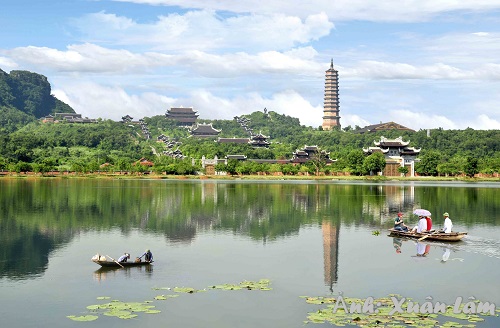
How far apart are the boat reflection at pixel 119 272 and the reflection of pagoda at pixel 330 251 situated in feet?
19.8

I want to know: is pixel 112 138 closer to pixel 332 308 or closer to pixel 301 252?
pixel 301 252

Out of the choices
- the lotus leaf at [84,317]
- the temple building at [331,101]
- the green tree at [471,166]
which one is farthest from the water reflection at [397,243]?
the temple building at [331,101]

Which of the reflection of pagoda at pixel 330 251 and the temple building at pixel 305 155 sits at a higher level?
the temple building at pixel 305 155

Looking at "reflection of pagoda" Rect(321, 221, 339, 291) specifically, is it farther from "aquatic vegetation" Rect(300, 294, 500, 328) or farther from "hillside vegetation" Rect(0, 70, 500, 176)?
"hillside vegetation" Rect(0, 70, 500, 176)

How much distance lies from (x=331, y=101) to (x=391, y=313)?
15655cm

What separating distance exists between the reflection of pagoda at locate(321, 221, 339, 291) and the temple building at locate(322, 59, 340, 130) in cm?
13445

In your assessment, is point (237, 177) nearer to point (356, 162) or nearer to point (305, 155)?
point (305, 155)

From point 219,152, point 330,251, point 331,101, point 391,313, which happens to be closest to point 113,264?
point 330,251

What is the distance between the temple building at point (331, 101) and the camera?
170000 millimetres

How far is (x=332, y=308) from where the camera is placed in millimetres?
17484

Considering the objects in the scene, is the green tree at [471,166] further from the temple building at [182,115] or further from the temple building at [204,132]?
the temple building at [182,115]

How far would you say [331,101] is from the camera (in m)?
171

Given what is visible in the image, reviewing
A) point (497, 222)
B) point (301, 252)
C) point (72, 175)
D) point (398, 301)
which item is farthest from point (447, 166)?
point (398, 301)

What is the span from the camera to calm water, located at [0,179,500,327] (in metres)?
17.9
